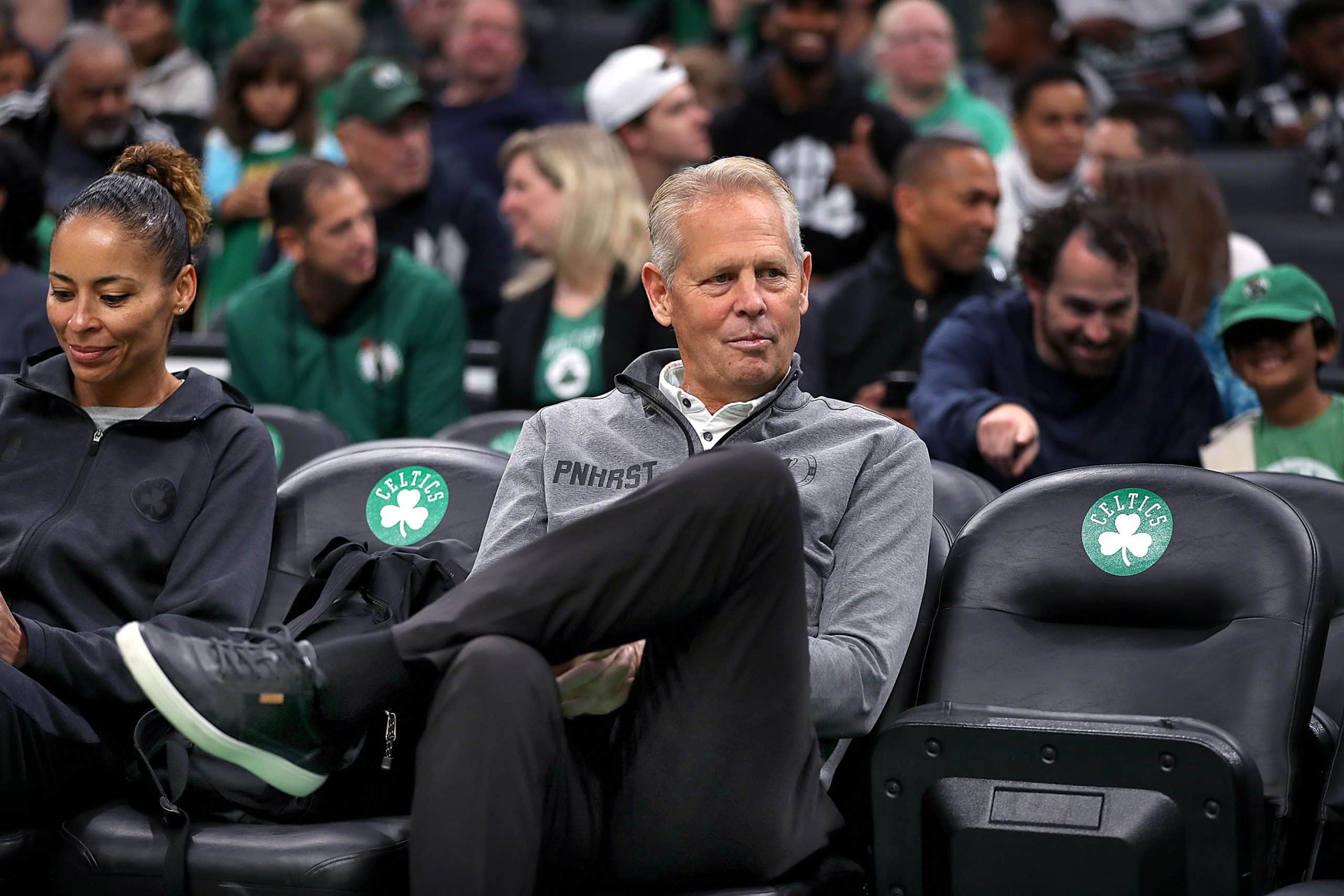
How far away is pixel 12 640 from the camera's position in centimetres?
242

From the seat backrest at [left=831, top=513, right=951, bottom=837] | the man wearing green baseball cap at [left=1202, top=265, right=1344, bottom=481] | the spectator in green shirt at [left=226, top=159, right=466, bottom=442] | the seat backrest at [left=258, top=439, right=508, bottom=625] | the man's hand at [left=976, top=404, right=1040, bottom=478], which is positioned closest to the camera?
the seat backrest at [left=831, top=513, right=951, bottom=837]

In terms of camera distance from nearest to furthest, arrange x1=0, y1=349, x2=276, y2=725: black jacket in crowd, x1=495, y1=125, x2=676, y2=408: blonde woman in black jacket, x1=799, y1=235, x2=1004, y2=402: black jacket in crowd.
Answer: x1=0, y1=349, x2=276, y2=725: black jacket in crowd < x1=799, y1=235, x2=1004, y2=402: black jacket in crowd < x1=495, y1=125, x2=676, y2=408: blonde woman in black jacket

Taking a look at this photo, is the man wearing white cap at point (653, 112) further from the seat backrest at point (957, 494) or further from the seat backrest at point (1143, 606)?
the seat backrest at point (1143, 606)

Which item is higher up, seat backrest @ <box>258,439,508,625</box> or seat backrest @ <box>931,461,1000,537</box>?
seat backrest @ <box>258,439,508,625</box>

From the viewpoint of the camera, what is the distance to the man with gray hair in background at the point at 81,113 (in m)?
5.96

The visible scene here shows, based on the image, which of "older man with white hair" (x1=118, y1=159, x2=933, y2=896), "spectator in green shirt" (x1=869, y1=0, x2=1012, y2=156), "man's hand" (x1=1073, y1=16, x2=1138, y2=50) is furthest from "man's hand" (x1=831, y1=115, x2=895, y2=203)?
"older man with white hair" (x1=118, y1=159, x2=933, y2=896)

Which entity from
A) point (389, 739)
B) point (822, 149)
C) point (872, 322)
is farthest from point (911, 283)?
point (389, 739)

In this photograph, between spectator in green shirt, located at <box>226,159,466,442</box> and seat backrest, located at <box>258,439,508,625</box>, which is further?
spectator in green shirt, located at <box>226,159,466,442</box>

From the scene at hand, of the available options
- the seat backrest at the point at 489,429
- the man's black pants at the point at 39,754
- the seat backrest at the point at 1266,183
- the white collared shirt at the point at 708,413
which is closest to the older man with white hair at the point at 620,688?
the white collared shirt at the point at 708,413

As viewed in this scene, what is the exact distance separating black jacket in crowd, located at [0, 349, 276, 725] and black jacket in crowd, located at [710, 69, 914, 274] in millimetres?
3114

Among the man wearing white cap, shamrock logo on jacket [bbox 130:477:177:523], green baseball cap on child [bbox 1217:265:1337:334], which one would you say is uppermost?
the man wearing white cap

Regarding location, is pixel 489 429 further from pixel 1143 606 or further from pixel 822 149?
pixel 822 149

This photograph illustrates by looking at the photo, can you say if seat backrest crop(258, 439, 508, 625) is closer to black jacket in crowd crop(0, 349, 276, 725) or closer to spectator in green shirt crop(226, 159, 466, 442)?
black jacket in crowd crop(0, 349, 276, 725)

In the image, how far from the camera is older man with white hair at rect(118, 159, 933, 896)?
2066mm
